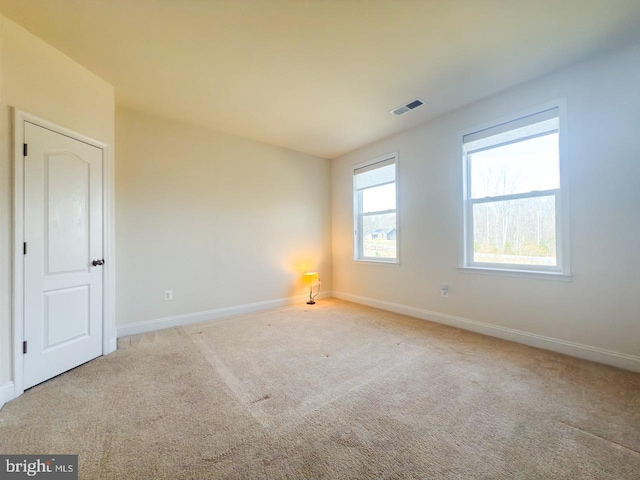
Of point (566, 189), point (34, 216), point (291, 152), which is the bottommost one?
point (34, 216)

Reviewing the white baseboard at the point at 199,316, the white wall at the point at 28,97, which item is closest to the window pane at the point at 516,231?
the white baseboard at the point at 199,316

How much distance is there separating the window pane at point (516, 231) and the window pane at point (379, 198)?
125cm

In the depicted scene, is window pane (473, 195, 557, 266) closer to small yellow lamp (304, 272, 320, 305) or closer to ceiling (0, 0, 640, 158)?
ceiling (0, 0, 640, 158)

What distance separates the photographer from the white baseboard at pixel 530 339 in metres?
2.19

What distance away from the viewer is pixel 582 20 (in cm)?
193

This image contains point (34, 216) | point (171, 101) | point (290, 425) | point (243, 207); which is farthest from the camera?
point (243, 207)

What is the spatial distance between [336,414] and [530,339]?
7.56 feet

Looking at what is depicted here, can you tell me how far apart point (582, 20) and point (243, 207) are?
3910 millimetres

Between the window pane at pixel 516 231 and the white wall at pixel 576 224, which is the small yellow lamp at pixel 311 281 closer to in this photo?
the white wall at pixel 576 224

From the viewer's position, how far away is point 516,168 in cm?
285

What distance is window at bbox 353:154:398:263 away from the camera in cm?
411

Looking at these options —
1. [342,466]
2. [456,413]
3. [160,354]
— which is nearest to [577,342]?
[456,413]

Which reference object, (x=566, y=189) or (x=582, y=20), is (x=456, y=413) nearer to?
(x=566, y=189)

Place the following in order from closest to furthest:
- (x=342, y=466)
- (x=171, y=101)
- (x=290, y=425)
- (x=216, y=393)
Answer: (x=342, y=466), (x=290, y=425), (x=216, y=393), (x=171, y=101)
